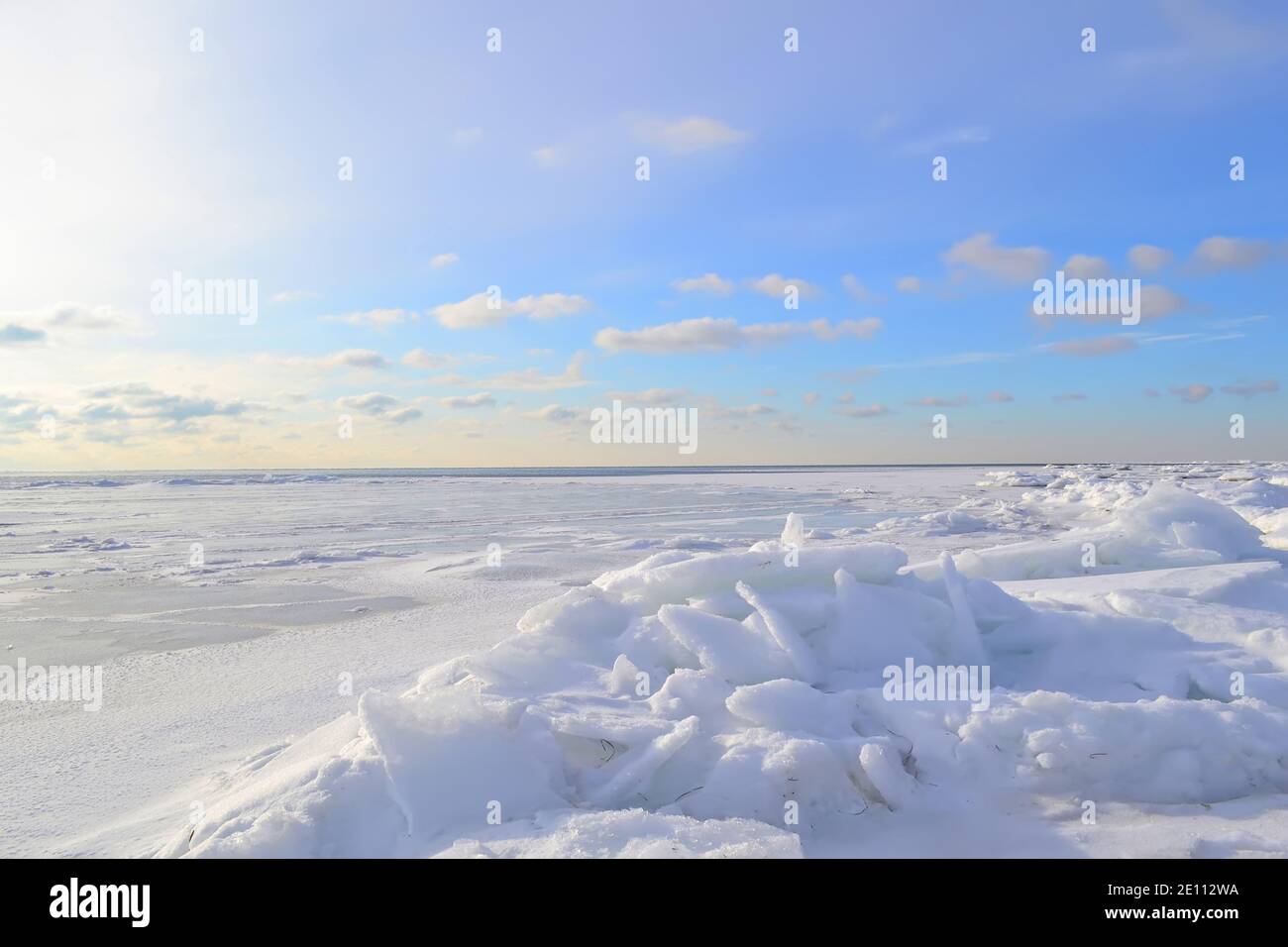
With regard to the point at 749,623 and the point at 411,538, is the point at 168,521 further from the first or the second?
the point at 749,623

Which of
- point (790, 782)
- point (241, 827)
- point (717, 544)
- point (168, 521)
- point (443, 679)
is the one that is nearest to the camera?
point (241, 827)

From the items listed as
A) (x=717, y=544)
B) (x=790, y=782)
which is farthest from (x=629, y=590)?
(x=717, y=544)

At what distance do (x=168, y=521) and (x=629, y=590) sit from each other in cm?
1831

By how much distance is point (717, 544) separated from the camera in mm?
12055

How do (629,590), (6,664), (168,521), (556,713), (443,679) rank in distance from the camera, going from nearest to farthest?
(556,713)
(443,679)
(629,590)
(6,664)
(168,521)

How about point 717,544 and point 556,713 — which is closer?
point 556,713
